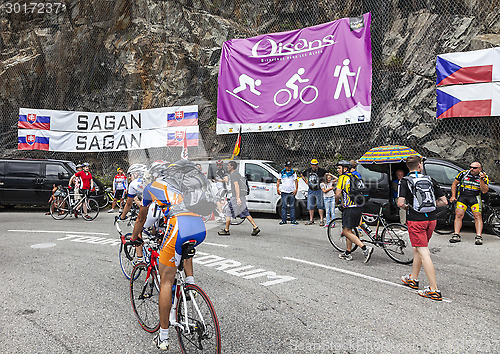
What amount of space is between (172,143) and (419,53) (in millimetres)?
9810

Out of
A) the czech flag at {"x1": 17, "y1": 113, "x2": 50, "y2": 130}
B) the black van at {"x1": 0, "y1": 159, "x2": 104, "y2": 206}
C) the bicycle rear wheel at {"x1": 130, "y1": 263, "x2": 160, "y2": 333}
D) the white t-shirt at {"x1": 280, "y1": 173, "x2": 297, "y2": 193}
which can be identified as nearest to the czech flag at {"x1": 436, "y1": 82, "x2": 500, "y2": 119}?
the white t-shirt at {"x1": 280, "y1": 173, "x2": 297, "y2": 193}

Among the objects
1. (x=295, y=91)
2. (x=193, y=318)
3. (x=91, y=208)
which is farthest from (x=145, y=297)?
(x=295, y=91)

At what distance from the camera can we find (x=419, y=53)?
13.7 meters

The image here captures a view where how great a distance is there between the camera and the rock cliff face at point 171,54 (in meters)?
14.0

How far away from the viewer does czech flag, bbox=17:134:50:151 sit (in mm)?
17078

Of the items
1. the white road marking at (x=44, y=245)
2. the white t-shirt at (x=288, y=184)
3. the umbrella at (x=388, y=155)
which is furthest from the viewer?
the white t-shirt at (x=288, y=184)

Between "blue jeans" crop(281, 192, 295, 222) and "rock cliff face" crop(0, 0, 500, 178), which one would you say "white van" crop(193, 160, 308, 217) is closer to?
"blue jeans" crop(281, 192, 295, 222)

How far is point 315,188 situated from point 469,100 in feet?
16.8

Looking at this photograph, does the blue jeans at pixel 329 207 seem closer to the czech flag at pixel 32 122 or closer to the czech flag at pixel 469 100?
the czech flag at pixel 469 100

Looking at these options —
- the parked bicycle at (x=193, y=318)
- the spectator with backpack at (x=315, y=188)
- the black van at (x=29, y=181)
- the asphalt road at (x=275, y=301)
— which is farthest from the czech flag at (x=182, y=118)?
the parked bicycle at (x=193, y=318)

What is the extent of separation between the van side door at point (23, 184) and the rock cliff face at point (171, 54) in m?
4.98

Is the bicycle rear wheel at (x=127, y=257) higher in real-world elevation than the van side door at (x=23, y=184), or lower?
lower

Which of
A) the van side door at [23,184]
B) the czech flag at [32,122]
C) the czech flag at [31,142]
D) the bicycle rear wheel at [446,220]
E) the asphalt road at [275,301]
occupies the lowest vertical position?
the asphalt road at [275,301]

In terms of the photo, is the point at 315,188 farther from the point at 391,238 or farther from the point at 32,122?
the point at 32,122
